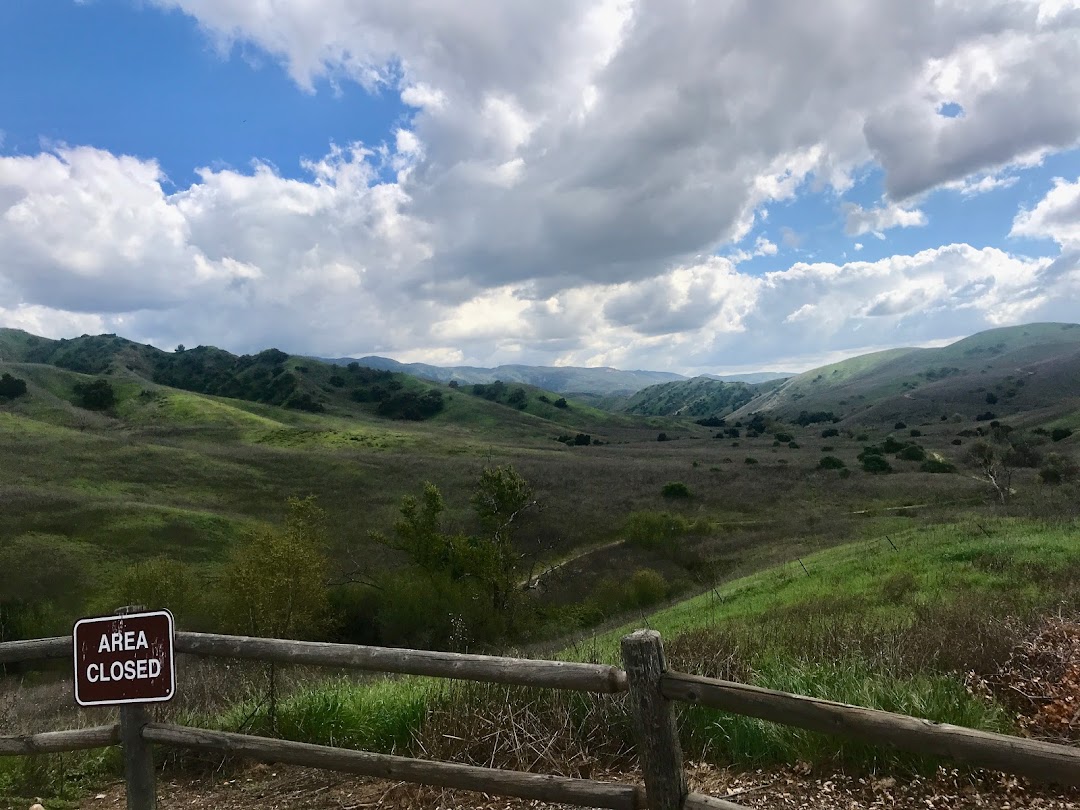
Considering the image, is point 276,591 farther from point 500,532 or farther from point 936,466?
point 936,466

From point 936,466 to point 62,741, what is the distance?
64144mm

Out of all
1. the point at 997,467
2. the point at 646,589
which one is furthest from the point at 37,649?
the point at 997,467

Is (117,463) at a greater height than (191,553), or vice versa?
(117,463)

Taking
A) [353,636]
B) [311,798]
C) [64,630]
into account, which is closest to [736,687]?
[311,798]

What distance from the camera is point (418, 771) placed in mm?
4254

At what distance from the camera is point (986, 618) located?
6.86 meters

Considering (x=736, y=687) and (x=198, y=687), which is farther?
(x=198, y=687)

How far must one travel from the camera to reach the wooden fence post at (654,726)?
3.60 metres

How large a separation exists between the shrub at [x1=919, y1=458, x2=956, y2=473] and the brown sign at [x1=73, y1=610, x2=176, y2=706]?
62.3m

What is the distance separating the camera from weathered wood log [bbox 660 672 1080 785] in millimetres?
2753

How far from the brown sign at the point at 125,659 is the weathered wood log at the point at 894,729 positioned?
3.27 metres

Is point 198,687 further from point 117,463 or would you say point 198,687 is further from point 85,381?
point 85,381

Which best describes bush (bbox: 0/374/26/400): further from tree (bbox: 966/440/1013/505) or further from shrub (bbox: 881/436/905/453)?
shrub (bbox: 881/436/905/453)

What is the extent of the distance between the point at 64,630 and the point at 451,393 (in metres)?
109
